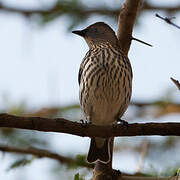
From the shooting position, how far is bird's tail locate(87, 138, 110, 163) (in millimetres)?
3869

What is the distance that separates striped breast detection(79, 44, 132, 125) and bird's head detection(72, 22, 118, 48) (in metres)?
0.41

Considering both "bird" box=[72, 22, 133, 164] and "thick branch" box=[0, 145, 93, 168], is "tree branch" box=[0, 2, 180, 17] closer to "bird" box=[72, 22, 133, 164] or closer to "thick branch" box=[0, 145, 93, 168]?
"bird" box=[72, 22, 133, 164]

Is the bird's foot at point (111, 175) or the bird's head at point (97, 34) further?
the bird's head at point (97, 34)

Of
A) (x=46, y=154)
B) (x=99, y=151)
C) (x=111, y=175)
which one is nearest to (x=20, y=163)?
(x=46, y=154)

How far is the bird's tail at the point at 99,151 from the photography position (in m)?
3.87

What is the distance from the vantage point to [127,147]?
5758 millimetres

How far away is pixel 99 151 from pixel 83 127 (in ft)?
3.85

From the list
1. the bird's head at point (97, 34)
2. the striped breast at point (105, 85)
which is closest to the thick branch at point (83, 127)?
the striped breast at point (105, 85)

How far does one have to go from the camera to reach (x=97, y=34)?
482cm

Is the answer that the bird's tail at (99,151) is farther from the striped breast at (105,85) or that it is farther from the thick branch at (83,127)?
the thick branch at (83,127)

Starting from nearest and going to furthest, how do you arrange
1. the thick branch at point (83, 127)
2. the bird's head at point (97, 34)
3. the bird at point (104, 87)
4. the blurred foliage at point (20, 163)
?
the thick branch at point (83, 127), the blurred foliage at point (20, 163), the bird at point (104, 87), the bird's head at point (97, 34)

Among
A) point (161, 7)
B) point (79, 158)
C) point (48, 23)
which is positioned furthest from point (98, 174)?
point (161, 7)

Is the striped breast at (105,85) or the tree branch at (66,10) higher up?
the tree branch at (66,10)

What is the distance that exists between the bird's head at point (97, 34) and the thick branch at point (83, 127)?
172 centimetres
